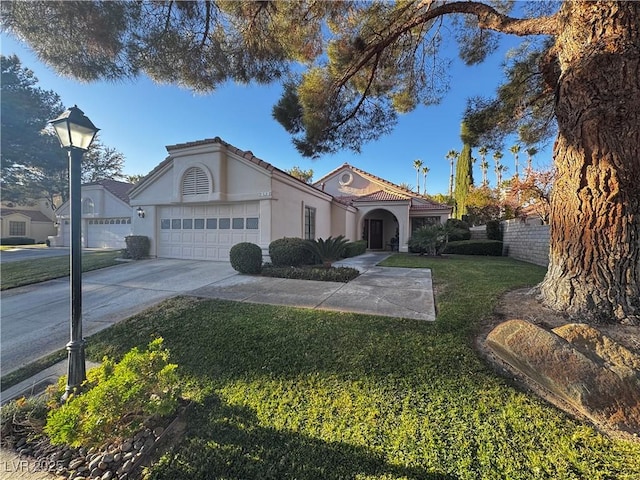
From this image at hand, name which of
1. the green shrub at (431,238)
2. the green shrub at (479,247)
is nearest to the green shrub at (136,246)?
the green shrub at (431,238)

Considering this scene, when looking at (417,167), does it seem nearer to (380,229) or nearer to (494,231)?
(380,229)

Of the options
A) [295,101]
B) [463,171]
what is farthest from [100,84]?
A: [463,171]

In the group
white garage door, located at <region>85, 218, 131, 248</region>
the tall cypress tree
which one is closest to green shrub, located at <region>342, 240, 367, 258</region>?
the tall cypress tree

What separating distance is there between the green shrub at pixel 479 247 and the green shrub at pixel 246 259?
41.3ft

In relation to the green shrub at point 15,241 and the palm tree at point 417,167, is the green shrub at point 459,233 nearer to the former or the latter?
the palm tree at point 417,167

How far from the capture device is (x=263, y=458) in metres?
2.08

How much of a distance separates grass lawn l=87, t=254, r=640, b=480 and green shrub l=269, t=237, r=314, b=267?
511 cm

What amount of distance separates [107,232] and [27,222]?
972 inches

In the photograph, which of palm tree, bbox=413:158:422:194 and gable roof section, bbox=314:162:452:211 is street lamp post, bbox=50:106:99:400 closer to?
gable roof section, bbox=314:162:452:211

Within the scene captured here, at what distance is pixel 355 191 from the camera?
2086 centimetres

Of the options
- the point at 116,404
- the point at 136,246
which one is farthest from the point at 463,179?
the point at 116,404

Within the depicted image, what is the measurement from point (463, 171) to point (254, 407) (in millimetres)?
27496

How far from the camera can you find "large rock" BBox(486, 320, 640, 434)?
2.27 metres

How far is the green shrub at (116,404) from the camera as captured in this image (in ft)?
6.57
